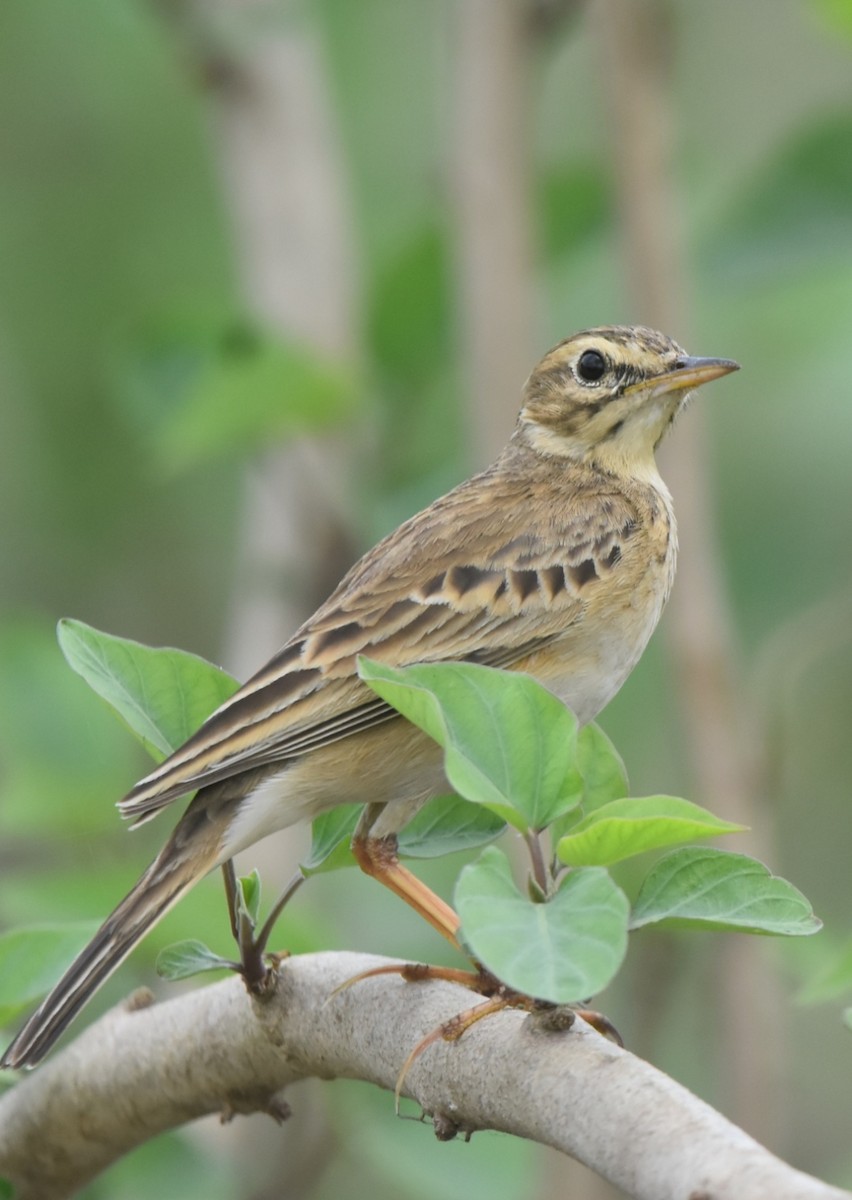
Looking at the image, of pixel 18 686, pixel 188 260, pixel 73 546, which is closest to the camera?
pixel 18 686

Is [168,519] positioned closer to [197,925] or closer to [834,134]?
[834,134]

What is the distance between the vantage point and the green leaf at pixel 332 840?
359 cm

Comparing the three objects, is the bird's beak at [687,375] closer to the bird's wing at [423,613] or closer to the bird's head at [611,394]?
the bird's head at [611,394]

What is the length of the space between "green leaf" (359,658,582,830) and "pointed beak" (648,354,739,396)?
101 inches

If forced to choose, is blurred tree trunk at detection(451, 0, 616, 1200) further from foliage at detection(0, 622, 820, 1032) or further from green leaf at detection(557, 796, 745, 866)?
green leaf at detection(557, 796, 745, 866)

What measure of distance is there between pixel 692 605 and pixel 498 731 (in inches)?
106

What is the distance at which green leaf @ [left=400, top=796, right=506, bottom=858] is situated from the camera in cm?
363

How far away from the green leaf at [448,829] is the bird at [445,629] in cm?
12

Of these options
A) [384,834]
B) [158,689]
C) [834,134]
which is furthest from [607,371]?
[158,689]

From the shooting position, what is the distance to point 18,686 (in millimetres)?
5121

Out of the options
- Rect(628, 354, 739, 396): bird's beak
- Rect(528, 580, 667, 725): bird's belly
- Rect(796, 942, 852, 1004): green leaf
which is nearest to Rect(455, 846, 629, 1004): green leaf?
Rect(796, 942, 852, 1004): green leaf

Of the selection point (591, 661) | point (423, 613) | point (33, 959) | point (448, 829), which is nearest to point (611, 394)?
point (591, 661)

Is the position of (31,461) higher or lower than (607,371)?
higher

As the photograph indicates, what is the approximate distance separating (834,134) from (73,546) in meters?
5.04
